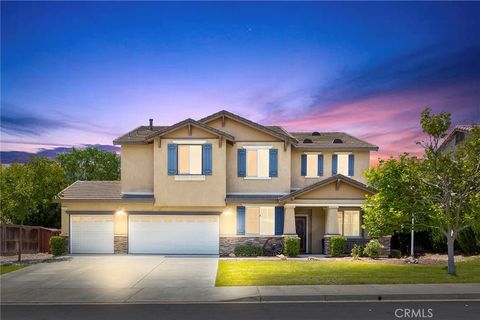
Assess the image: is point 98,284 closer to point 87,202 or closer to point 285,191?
point 87,202

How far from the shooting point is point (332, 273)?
57.2 feet

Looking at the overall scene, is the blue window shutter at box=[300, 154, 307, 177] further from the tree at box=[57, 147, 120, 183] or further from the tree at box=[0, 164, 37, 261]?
the tree at box=[57, 147, 120, 183]

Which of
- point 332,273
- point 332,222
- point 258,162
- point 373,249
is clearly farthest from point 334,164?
point 332,273

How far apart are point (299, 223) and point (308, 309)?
15.2 m

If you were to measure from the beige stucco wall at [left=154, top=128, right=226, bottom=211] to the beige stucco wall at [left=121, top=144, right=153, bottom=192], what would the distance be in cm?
111

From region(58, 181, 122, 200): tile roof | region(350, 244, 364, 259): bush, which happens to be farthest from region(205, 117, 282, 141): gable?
region(350, 244, 364, 259): bush

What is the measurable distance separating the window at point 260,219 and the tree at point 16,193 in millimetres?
11587

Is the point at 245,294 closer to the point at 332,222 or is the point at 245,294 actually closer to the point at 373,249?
the point at 373,249

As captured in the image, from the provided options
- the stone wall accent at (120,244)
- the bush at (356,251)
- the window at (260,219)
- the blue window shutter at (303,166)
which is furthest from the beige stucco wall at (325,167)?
the stone wall accent at (120,244)

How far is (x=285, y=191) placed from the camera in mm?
26078

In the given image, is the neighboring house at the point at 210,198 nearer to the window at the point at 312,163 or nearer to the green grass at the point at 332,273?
the window at the point at 312,163

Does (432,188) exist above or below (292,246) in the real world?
above

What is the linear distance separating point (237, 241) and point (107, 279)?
32.3ft

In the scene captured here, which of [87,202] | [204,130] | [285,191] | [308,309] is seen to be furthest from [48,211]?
[308,309]
